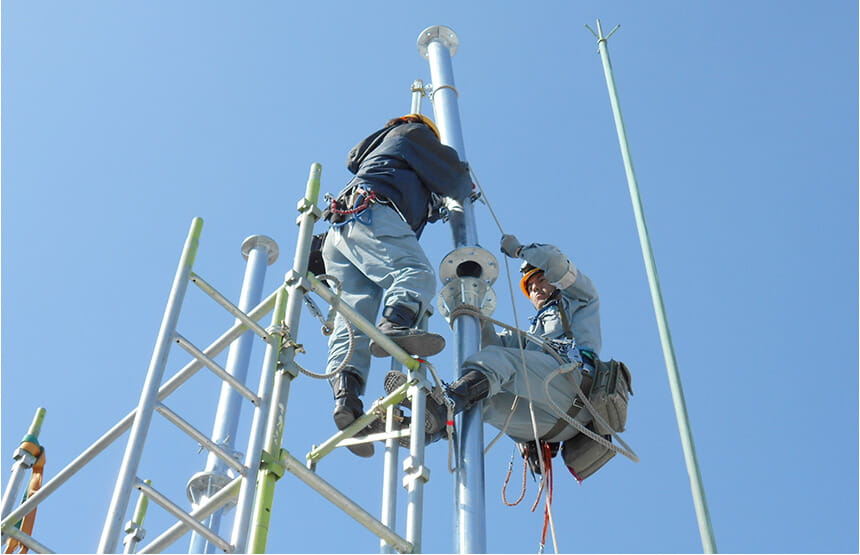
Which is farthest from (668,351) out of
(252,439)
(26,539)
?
(26,539)

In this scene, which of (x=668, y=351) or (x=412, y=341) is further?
(x=668, y=351)

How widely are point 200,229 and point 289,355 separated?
0.78 meters

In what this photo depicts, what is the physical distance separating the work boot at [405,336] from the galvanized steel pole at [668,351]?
1.20 m

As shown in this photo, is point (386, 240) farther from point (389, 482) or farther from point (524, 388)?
point (389, 482)

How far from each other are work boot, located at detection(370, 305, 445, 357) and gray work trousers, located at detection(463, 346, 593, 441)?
664 mm

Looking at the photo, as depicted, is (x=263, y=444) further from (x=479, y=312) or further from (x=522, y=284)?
(x=522, y=284)

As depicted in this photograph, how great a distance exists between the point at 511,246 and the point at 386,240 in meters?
1.36

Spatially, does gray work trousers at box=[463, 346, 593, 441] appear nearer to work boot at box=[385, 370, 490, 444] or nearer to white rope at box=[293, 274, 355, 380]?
work boot at box=[385, 370, 490, 444]

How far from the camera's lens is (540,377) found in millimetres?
6766

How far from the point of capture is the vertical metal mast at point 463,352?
559cm

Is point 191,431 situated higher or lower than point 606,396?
lower

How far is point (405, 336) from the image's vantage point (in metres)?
5.71

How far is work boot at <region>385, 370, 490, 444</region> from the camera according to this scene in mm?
5781

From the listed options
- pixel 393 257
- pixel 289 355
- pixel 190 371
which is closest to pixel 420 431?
pixel 289 355
